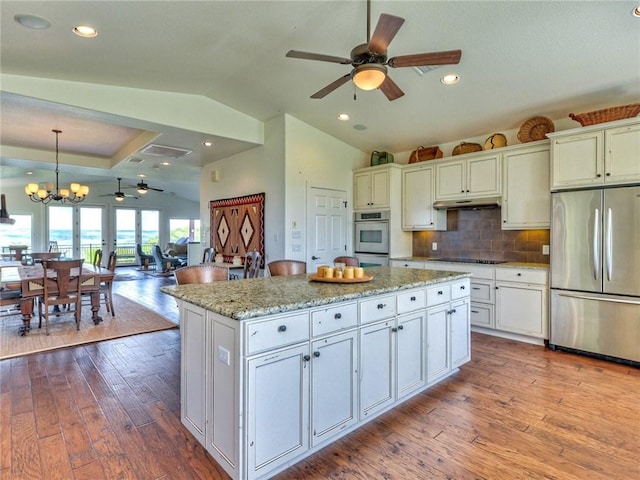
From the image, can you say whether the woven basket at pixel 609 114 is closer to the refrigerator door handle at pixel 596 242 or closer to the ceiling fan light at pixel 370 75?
the refrigerator door handle at pixel 596 242

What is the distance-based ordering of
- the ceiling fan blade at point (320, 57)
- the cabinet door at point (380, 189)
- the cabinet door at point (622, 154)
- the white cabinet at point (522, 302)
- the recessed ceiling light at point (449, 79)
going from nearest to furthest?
the ceiling fan blade at point (320, 57) < the cabinet door at point (622, 154) < the recessed ceiling light at point (449, 79) < the white cabinet at point (522, 302) < the cabinet door at point (380, 189)

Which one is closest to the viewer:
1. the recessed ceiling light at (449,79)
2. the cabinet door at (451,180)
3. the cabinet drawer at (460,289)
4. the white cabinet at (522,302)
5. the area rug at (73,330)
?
the cabinet drawer at (460,289)

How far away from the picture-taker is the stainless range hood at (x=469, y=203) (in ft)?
14.8

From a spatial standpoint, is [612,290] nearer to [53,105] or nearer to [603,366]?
[603,366]

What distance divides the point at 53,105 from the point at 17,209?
8.84m

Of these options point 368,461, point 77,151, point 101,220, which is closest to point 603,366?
point 368,461

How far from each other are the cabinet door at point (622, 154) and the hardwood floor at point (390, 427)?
190 centimetres

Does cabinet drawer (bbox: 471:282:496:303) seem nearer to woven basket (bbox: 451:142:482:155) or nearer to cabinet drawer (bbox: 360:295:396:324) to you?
woven basket (bbox: 451:142:482:155)

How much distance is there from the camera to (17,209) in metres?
10.2

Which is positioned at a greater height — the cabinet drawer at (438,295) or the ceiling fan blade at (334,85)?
the ceiling fan blade at (334,85)

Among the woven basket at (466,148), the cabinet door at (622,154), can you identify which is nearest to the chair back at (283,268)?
the woven basket at (466,148)

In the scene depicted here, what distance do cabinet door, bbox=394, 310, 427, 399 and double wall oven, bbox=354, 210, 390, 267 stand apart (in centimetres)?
275

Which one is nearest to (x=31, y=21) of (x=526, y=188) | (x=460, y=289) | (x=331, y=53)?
(x=331, y=53)

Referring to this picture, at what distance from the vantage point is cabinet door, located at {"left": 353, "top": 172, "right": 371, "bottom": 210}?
5.75m
